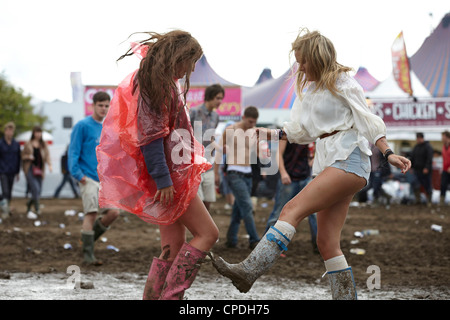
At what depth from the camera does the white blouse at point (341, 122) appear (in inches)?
132

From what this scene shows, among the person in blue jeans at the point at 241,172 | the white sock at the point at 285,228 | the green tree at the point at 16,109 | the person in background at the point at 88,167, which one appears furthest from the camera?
the green tree at the point at 16,109

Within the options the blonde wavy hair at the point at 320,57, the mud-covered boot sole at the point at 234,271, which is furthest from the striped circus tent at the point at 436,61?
the mud-covered boot sole at the point at 234,271

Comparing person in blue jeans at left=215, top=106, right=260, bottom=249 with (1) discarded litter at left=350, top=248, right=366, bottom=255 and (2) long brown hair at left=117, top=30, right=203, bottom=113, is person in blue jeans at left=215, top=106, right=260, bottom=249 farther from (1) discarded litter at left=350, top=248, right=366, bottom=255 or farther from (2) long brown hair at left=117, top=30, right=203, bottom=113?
(2) long brown hair at left=117, top=30, right=203, bottom=113

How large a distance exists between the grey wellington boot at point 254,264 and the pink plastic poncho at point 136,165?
1.41 feet

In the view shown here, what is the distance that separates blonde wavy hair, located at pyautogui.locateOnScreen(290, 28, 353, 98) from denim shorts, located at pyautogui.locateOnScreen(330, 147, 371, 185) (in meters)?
0.38

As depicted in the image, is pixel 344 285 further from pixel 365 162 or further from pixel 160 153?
pixel 160 153

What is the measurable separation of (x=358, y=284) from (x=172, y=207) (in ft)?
8.99

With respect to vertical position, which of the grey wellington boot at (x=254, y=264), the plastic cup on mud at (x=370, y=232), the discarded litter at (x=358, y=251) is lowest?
the plastic cup on mud at (x=370, y=232)

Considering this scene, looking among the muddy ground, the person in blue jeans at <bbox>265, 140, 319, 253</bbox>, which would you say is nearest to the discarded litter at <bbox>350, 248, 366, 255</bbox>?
the muddy ground

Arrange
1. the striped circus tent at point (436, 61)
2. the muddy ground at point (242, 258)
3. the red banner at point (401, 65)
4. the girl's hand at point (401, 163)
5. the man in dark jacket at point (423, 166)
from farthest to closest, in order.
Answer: the striped circus tent at point (436, 61) → the red banner at point (401, 65) → the man in dark jacket at point (423, 166) → the muddy ground at point (242, 258) → the girl's hand at point (401, 163)

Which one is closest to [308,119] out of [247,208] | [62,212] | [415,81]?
[247,208]

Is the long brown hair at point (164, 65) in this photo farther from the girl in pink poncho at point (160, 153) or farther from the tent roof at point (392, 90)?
the tent roof at point (392, 90)

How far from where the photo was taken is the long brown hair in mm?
3205

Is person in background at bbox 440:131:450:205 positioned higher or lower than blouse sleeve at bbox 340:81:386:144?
lower
